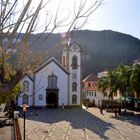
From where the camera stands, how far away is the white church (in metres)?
69.0

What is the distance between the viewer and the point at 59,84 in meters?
70.3

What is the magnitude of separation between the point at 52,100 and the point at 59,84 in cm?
331

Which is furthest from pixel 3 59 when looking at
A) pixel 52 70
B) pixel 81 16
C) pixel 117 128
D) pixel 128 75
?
pixel 52 70

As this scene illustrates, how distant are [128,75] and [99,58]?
95.5 metres

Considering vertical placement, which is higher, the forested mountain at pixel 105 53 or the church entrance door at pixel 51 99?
the forested mountain at pixel 105 53

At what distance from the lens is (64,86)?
70.4 m

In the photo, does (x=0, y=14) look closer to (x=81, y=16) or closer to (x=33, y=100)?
(x=81, y=16)

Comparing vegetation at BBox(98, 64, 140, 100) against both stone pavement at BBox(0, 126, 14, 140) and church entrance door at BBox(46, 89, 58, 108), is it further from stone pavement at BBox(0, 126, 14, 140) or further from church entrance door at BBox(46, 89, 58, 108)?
stone pavement at BBox(0, 126, 14, 140)

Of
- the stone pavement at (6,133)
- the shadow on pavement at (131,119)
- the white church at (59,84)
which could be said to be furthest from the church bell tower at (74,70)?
the stone pavement at (6,133)

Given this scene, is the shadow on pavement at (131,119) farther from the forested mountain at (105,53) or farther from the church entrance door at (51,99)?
the forested mountain at (105,53)

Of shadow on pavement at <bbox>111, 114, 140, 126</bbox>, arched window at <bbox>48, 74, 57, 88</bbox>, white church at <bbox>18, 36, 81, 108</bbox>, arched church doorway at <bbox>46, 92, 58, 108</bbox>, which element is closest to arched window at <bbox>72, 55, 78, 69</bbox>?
white church at <bbox>18, 36, 81, 108</bbox>

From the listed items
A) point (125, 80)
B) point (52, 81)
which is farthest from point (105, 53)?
point (125, 80)

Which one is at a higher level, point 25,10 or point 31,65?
point 25,10

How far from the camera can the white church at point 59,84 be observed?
69.0 m
